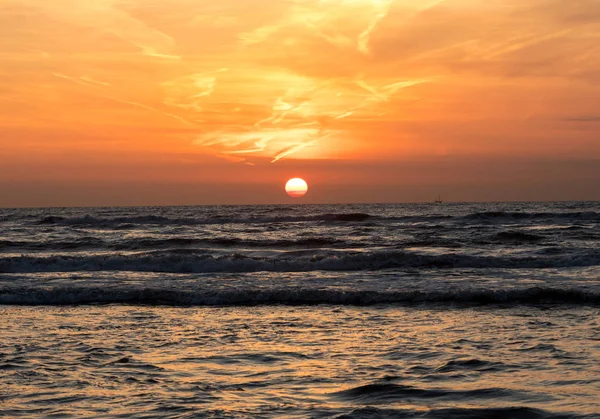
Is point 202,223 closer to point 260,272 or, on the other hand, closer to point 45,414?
point 260,272

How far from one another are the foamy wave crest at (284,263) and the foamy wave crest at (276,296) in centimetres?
594

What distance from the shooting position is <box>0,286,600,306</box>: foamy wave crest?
48.1 ft

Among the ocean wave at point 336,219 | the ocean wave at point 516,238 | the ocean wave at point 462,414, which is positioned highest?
the ocean wave at point 336,219

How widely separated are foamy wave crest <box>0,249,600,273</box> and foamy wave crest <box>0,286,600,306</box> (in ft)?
19.5

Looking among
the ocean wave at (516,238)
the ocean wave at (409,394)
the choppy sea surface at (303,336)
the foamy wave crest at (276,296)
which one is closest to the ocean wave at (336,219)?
the ocean wave at (516,238)

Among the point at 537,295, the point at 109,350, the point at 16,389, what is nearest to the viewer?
the point at 16,389

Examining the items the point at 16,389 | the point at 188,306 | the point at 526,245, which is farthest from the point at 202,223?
the point at 16,389

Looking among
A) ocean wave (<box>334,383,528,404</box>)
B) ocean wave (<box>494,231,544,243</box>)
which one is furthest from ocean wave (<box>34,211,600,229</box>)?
ocean wave (<box>334,383,528,404</box>)

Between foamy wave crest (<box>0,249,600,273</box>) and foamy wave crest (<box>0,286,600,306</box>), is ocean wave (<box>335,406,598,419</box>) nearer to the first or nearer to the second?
foamy wave crest (<box>0,286,600,306</box>)

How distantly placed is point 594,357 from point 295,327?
192 inches

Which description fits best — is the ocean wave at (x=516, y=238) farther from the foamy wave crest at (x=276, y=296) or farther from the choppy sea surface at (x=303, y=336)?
the foamy wave crest at (x=276, y=296)

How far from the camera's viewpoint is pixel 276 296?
51.2 feet

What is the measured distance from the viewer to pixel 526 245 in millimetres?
30562

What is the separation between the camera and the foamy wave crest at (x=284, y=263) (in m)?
22.5
